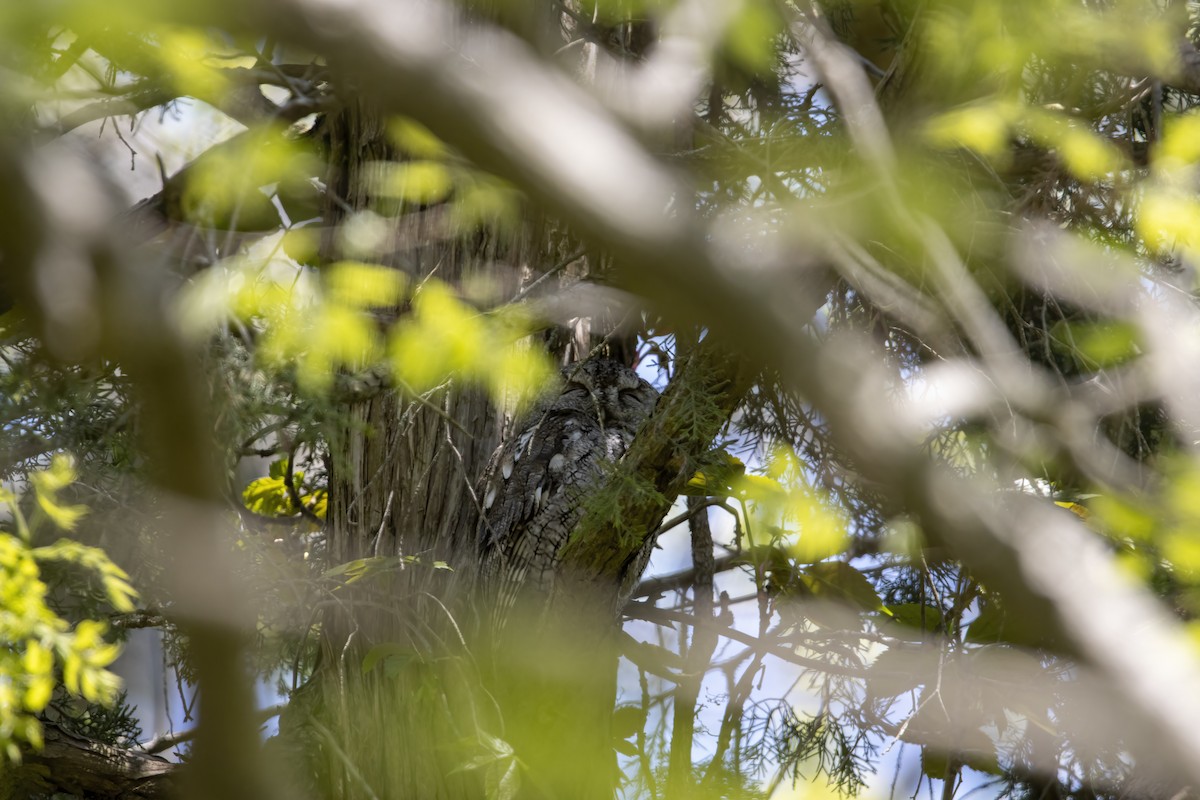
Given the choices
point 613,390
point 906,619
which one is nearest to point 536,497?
point 613,390

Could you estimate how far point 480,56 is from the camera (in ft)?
1.46

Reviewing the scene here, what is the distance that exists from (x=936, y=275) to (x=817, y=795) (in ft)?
4.64

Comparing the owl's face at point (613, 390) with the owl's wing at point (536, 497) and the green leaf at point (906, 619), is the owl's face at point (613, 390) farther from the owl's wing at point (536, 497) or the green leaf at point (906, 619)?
the green leaf at point (906, 619)

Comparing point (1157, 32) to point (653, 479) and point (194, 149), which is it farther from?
point (194, 149)

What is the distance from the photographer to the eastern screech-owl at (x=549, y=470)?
67.4 inches

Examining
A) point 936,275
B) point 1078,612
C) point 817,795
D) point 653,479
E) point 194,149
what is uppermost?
point 194,149

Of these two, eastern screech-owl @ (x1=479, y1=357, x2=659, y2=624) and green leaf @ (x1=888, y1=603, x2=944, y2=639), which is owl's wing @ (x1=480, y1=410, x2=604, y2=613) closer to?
eastern screech-owl @ (x1=479, y1=357, x2=659, y2=624)

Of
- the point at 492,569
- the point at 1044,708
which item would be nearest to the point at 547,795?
the point at 492,569

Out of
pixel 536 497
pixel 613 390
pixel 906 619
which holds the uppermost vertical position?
pixel 613 390

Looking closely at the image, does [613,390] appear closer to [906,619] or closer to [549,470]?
[549,470]

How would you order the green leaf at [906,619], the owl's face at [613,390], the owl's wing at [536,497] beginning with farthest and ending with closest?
the green leaf at [906,619], the owl's face at [613,390], the owl's wing at [536,497]

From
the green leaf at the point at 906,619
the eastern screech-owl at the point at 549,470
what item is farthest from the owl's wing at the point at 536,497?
the green leaf at the point at 906,619

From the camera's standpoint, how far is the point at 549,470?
1776 mm

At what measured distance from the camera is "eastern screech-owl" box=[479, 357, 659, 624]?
5.62 feet
